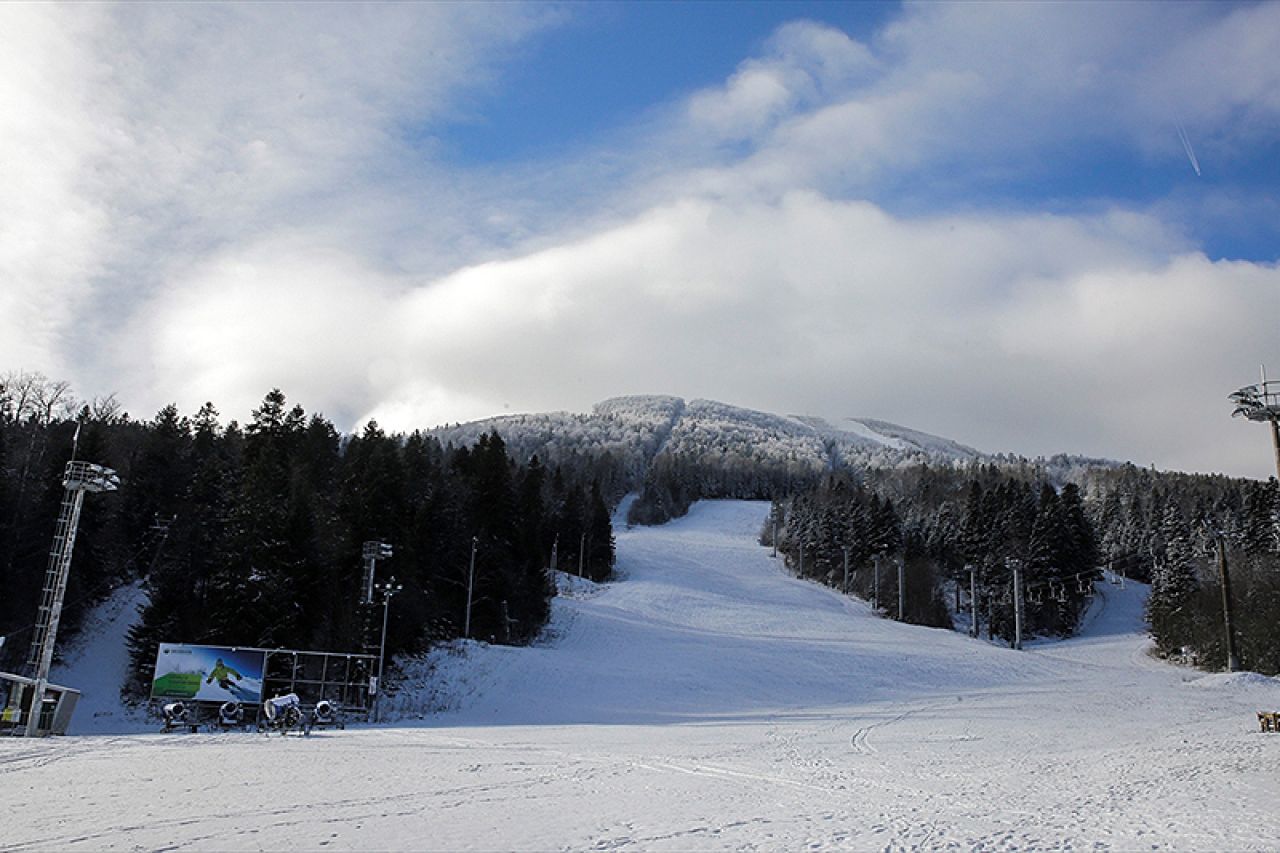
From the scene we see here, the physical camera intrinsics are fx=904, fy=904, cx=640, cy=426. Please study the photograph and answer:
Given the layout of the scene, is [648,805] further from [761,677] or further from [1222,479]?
[1222,479]

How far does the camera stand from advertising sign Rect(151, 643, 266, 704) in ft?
109

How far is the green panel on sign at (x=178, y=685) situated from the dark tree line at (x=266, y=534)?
18.1 ft

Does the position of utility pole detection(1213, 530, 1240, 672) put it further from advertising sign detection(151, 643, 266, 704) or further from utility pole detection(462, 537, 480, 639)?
advertising sign detection(151, 643, 266, 704)

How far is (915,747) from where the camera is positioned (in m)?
25.6

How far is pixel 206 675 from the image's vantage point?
33562 millimetres

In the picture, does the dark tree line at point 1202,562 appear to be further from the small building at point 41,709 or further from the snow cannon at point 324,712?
the small building at point 41,709

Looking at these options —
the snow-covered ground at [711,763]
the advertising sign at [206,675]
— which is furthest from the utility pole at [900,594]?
the advertising sign at [206,675]

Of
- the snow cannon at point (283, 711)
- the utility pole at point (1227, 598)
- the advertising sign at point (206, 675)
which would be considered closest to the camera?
the snow cannon at point (283, 711)

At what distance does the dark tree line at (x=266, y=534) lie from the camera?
4028cm

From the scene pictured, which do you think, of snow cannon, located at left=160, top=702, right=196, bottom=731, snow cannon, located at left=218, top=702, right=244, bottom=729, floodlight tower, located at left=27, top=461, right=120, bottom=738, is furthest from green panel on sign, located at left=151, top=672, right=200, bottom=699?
floodlight tower, located at left=27, top=461, right=120, bottom=738

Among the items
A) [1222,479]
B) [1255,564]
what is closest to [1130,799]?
[1255,564]

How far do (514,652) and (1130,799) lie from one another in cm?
3616

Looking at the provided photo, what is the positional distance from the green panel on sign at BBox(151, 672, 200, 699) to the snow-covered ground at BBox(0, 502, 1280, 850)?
443 cm

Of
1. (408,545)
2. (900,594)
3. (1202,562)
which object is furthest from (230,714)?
(1202,562)
